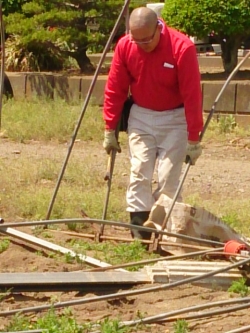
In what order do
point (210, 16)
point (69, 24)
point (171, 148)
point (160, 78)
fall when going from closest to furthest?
1. point (160, 78)
2. point (171, 148)
3. point (210, 16)
4. point (69, 24)

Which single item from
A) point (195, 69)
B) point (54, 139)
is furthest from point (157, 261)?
point (54, 139)

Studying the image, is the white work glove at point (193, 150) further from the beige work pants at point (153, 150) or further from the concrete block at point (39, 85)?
the concrete block at point (39, 85)

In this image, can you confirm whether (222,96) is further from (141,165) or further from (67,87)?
(141,165)

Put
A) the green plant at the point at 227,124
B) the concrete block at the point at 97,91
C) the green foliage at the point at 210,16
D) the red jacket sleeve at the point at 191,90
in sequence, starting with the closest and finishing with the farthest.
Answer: the red jacket sleeve at the point at 191,90, the green plant at the point at 227,124, the green foliage at the point at 210,16, the concrete block at the point at 97,91

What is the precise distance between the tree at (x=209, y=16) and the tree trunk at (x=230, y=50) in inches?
8.5

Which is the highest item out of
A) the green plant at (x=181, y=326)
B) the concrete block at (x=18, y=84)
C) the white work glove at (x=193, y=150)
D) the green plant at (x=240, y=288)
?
the white work glove at (x=193, y=150)

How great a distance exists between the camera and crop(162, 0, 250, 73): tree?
1078 cm

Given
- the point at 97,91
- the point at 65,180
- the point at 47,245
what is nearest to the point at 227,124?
the point at 97,91

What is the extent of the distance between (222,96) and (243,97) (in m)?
0.23

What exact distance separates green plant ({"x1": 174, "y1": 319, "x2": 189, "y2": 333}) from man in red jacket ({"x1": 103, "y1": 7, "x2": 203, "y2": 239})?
5.19 ft

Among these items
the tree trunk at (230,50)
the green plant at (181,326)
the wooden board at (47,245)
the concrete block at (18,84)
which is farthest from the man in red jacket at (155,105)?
the concrete block at (18,84)

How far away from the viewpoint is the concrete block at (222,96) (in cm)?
1018

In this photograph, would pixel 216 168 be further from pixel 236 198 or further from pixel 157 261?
pixel 157 261

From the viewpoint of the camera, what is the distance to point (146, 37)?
18.3 ft
